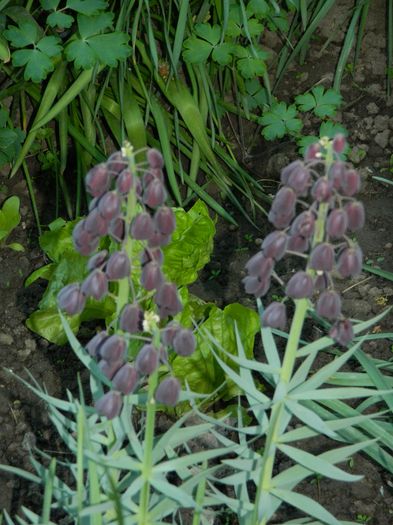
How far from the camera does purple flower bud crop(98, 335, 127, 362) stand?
1673 millimetres

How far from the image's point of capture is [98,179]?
64.9 inches

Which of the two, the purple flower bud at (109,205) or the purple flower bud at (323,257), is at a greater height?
the purple flower bud at (109,205)

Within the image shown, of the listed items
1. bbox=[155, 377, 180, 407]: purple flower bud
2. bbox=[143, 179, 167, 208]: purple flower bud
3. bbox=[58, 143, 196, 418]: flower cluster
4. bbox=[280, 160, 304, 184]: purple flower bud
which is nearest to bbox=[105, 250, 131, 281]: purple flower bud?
bbox=[58, 143, 196, 418]: flower cluster

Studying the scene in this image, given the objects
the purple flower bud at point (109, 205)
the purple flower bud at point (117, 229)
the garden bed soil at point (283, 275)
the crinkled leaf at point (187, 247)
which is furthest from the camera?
the crinkled leaf at point (187, 247)

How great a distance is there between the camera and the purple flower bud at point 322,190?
5.31 ft

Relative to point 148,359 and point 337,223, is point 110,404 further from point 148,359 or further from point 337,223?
point 337,223

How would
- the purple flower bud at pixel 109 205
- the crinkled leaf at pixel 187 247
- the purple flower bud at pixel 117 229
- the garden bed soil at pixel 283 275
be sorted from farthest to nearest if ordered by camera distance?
the crinkled leaf at pixel 187 247 → the garden bed soil at pixel 283 275 → the purple flower bud at pixel 117 229 → the purple flower bud at pixel 109 205

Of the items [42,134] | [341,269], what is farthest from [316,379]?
[42,134]

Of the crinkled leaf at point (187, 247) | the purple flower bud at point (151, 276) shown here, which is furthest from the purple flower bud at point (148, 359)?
the crinkled leaf at point (187, 247)

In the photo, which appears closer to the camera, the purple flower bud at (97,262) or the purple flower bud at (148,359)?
the purple flower bud at (148,359)

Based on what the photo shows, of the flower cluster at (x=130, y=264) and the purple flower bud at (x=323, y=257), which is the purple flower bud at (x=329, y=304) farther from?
the flower cluster at (x=130, y=264)

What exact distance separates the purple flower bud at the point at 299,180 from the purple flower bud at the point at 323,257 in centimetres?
10

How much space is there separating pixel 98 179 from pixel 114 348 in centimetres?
29

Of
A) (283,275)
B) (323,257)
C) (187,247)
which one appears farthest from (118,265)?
(283,275)
